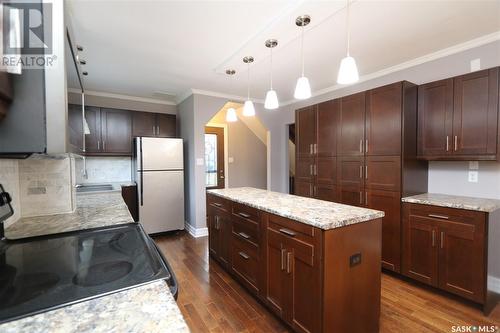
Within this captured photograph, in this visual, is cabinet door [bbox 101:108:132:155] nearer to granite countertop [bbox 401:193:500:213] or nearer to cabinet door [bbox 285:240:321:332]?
cabinet door [bbox 285:240:321:332]

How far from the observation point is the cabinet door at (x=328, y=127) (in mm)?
3105

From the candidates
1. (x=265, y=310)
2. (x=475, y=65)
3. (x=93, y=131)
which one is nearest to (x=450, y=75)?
(x=475, y=65)

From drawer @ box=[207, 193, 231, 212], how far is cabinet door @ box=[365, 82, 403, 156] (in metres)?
1.75

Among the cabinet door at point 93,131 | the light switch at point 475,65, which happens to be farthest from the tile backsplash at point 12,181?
the light switch at point 475,65

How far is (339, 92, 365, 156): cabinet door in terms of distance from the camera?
111 inches

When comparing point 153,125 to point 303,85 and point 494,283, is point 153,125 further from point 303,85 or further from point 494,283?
point 494,283

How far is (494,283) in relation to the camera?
207cm

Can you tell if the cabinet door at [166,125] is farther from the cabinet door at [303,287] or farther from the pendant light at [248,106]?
the cabinet door at [303,287]

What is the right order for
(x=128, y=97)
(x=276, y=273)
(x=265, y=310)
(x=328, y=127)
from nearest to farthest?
1. (x=276, y=273)
2. (x=265, y=310)
3. (x=328, y=127)
4. (x=128, y=97)

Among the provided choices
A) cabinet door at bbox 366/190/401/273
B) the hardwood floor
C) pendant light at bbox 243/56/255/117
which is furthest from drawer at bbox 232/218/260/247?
cabinet door at bbox 366/190/401/273

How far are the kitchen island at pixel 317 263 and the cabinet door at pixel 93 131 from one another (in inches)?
123

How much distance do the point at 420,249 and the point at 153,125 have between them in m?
4.30

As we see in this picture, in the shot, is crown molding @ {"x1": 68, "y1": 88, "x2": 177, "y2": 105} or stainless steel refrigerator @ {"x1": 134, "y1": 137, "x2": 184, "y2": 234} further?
crown molding @ {"x1": 68, "y1": 88, "x2": 177, "y2": 105}

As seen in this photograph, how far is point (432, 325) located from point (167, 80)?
4098 mm
